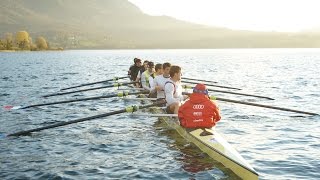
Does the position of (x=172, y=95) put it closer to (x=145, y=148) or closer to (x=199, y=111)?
(x=145, y=148)

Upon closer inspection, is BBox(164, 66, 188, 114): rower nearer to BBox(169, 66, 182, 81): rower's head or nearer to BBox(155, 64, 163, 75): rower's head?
BBox(169, 66, 182, 81): rower's head

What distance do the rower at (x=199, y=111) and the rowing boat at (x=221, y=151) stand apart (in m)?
0.29

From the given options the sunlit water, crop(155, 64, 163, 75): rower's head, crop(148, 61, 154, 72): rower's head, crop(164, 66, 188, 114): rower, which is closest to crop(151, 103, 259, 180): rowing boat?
the sunlit water

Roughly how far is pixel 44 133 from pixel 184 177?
8.51m

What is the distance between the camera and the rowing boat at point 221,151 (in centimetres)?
1165

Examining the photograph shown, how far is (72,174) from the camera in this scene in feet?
42.8

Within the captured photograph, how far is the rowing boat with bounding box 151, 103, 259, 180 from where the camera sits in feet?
38.2

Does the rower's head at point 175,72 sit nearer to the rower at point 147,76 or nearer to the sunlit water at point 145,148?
the sunlit water at point 145,148

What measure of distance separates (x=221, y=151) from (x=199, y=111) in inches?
73.6

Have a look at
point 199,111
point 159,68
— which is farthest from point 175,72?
point 159,68

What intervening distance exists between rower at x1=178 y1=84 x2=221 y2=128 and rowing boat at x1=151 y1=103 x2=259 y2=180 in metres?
0.29

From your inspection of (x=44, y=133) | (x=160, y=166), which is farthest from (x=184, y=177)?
(x=44, y=133)

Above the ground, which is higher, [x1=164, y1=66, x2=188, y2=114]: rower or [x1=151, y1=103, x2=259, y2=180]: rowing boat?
[x1=164, y1=66, x2=188, y2=114]: rower

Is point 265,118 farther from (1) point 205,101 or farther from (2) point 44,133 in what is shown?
(2) point 44,133
